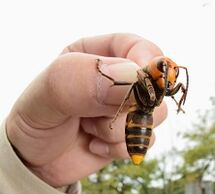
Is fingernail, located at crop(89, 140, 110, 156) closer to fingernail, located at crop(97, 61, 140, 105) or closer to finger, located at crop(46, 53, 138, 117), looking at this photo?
finger, located at crop(46, 53, 138, 117)

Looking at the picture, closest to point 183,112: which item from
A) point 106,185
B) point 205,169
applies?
point 205,169

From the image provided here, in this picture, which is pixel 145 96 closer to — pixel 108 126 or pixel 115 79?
pixel 115 79

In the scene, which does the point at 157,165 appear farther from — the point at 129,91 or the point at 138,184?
the point at 129,91

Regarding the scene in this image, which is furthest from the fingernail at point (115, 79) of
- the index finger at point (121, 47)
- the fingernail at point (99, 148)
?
the fingernail at point (99, 148)

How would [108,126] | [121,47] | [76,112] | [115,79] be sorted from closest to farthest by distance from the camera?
[115,79], [76,112], [108,126], [121,47]

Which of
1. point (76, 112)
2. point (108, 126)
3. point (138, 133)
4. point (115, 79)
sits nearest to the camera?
point (138, 133)

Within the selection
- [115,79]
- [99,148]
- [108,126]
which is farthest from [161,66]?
[99,148]

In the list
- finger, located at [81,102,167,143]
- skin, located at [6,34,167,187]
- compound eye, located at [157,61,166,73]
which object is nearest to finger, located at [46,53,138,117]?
skin, located at [6,34,167,187]
